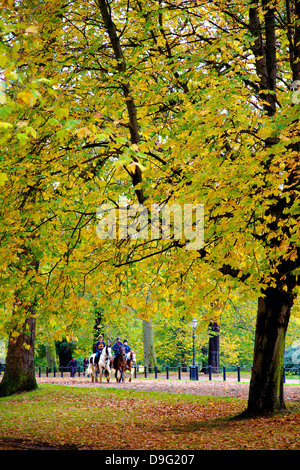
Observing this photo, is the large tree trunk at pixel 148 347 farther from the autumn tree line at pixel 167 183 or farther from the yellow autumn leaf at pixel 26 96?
the yellow autumn leaf at pixel 26 96

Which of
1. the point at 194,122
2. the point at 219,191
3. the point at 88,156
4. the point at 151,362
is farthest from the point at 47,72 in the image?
the point at 151,362

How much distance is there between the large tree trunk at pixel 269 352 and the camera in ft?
29.4

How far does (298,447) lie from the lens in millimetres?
6547

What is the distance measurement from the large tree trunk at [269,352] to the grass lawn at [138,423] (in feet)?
1.33

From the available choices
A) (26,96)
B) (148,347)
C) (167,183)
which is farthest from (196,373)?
(26,96)

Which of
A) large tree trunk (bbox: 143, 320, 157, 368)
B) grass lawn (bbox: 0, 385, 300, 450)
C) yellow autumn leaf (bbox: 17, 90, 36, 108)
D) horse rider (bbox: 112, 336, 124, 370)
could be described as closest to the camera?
yellow autumn leaf (bbox: 17, 90, 36, 108)

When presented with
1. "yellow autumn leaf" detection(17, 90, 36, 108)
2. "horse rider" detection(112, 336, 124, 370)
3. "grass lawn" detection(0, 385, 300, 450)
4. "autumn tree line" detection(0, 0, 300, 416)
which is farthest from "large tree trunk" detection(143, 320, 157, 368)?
"yellow autumn leaf" detection(17, 90, 36, 108)

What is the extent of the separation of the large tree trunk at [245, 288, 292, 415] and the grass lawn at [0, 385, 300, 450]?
0.41m

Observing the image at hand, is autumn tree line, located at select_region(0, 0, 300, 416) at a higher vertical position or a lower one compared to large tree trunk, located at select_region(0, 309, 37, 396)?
higher

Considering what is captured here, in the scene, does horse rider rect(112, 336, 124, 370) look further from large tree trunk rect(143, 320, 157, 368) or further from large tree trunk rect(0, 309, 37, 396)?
large tree trunk rect(143, 320, 157, 368)

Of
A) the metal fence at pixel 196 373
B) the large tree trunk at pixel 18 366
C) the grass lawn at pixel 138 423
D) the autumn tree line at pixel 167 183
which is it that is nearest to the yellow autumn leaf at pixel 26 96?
the autumn tree line at pixel 167 183

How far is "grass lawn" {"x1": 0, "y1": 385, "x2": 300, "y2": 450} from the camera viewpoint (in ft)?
24.2

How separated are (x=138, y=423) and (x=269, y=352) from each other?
3.14 metres

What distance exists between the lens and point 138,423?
969 cm
